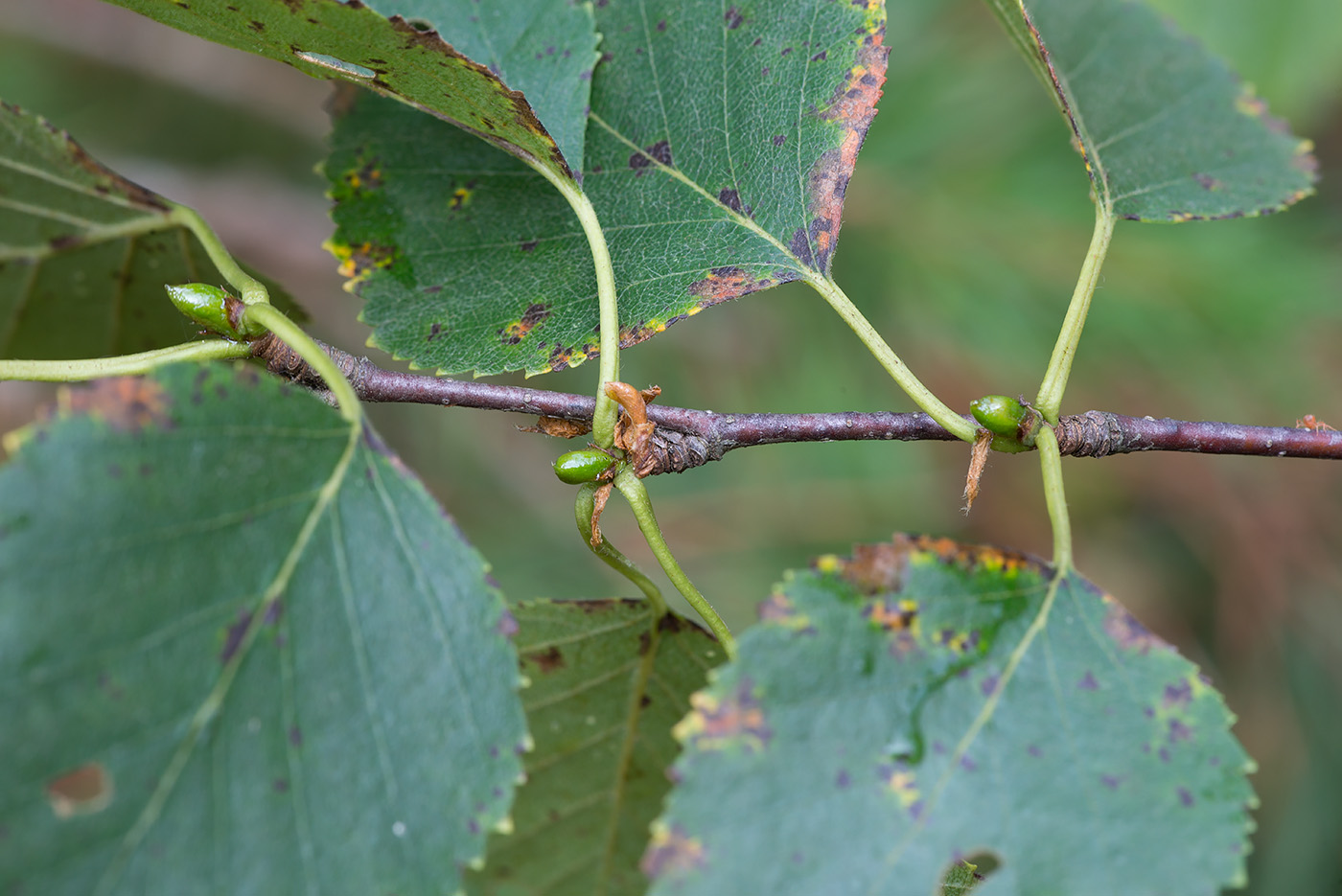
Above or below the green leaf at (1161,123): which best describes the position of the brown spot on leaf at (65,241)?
below

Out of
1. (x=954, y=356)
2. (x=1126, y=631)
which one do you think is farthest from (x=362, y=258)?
(x=954, y=356)

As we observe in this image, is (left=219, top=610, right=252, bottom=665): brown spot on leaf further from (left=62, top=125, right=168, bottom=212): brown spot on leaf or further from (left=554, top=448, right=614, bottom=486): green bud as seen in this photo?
(left=62, top=125, right=168, bottom=212): brown spot on leaf

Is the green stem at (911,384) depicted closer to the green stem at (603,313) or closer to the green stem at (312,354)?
the green stem at (603,313)

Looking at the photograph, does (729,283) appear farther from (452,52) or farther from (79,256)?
(79,256)

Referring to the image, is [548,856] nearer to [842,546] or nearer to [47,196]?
[47,196]

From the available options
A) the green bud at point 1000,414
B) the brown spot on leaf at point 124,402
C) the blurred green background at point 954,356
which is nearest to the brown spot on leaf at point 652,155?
the green bud at point 1000,414

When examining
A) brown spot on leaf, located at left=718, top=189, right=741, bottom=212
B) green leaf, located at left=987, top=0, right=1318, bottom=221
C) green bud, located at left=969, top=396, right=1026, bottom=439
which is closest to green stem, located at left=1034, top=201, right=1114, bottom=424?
green bud, located at left=969, top=396, right=1026, bottom=439

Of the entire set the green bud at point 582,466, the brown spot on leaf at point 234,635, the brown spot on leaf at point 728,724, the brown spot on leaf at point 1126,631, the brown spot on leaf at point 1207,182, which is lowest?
the brown spot on leaf at point 234,635
